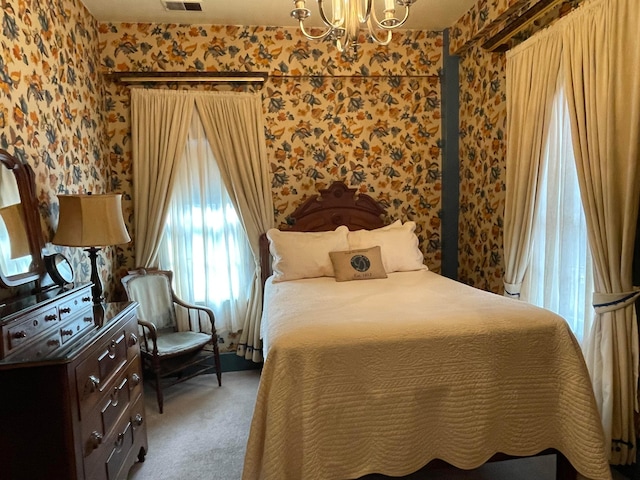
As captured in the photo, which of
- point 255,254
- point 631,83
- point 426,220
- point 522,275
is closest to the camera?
point 631,83

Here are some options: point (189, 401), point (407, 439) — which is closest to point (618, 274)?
point (407, 439)

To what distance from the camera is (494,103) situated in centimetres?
300

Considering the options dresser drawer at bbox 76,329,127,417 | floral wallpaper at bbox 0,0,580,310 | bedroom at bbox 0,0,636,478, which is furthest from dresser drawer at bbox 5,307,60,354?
floral wallpaper at bbox 0,0,580,310

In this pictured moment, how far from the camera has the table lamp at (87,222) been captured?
203 centimetres

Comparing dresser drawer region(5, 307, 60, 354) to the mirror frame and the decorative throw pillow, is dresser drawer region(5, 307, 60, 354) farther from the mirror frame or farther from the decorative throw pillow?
the decorative throw pillow

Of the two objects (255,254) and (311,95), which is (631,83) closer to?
(311,95)

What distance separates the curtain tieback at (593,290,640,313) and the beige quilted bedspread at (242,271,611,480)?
1.22 ft

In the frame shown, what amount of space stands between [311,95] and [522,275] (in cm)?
223

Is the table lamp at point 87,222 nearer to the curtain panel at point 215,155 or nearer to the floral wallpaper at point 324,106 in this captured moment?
the curtain panel at point 215,155

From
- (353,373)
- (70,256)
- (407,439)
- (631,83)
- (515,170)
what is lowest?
(407,439)

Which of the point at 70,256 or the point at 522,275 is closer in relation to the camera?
the point at 70,256

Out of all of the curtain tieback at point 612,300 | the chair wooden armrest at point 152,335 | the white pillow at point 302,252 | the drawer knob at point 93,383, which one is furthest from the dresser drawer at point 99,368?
the curtain tieback at point 612,300

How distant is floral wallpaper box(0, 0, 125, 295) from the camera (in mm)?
1930

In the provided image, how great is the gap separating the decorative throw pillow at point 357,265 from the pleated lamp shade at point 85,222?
147 centimetres
